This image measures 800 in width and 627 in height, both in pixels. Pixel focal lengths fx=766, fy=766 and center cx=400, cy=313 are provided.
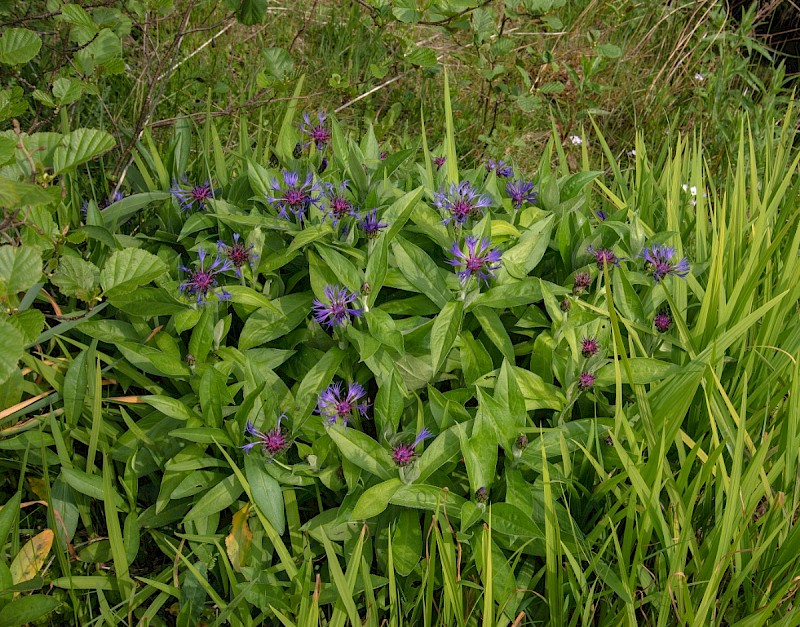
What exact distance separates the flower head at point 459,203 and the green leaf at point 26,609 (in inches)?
40.3

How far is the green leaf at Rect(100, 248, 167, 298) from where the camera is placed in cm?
145

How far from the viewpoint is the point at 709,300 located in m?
1.74

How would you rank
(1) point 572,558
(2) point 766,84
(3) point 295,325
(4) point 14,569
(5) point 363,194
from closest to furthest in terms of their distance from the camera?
(1) point 572,558
(4) point 14,569
(3) point 295,325
(5) point 363,194
(2) point 766,84

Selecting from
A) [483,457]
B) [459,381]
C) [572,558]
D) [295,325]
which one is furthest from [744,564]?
[295,325]

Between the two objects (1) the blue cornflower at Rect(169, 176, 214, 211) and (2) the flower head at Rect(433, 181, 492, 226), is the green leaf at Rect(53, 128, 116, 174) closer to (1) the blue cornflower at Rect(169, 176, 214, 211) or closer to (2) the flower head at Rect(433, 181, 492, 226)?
(1) the blue cornflower at Rect(169, 176, 214, 211)

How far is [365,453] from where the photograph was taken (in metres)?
1.42

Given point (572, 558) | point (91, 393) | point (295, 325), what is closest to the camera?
point (572, 558)

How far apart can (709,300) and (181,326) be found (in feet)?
3.81

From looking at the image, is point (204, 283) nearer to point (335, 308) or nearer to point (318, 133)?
point (335, 308)

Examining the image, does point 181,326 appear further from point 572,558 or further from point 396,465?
point 572,558

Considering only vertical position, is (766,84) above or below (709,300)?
below

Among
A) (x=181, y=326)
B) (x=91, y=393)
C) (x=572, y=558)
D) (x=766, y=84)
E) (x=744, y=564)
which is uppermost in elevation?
(x=181, y=326)

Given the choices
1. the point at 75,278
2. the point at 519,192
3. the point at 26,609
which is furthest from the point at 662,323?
the point at 26,609

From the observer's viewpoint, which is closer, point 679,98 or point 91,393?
point 91,393
